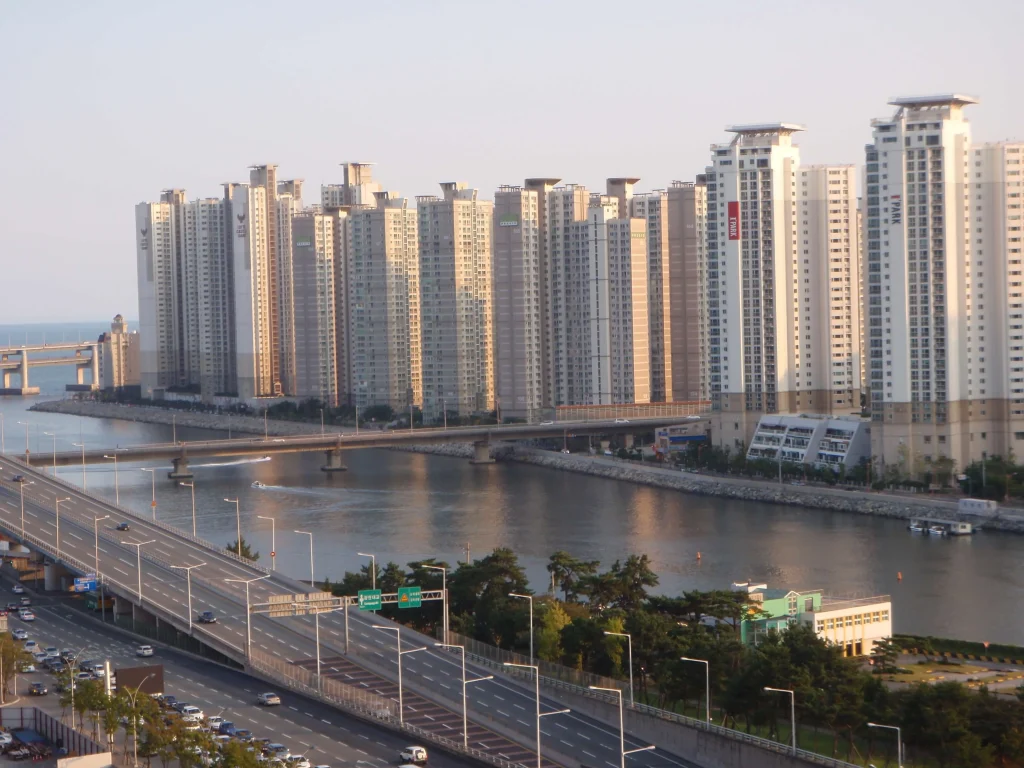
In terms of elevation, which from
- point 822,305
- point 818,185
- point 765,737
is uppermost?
point 818,185

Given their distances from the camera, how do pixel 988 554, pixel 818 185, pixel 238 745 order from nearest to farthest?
pixel 238 745
pixel 988 554
pixel 818 185

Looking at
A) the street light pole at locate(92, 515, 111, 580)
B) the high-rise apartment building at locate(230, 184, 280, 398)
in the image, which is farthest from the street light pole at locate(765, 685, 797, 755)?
the high-rise apartment building at locate(230, 184, 280, 398)

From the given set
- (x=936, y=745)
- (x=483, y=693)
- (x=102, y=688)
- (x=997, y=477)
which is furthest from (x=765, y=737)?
(x=997, y=477)

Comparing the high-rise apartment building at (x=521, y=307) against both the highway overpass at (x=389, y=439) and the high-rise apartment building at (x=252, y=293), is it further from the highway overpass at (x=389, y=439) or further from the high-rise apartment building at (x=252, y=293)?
the high-rise apartment building at (x=252, y=293)

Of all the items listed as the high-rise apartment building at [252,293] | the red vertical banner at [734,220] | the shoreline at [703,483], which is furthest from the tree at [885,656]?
the high-rise apartment building at [252,293]

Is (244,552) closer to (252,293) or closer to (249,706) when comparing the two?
(249,706)

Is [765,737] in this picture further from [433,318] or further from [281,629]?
[433,318]
